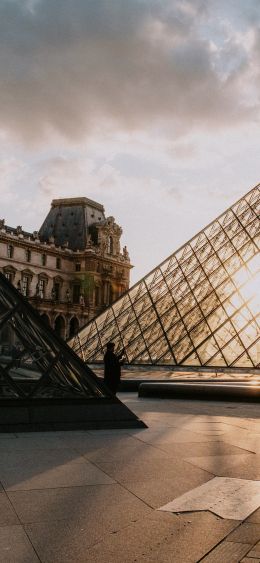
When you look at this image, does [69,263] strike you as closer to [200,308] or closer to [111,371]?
[200,308]

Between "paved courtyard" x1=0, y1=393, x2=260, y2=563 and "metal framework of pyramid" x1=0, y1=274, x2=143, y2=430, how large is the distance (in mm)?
437

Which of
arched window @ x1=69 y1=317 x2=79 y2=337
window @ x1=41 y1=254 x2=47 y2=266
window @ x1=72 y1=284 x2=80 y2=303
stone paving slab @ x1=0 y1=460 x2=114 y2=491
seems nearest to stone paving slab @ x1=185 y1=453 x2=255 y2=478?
stone paving slab @ x1=0 y1=460 x2=114 y2=491

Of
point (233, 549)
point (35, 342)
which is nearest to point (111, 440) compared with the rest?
point (35, 342)

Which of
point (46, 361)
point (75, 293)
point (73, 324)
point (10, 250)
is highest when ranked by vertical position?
point (10, 250)

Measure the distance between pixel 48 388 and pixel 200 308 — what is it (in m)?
14.2

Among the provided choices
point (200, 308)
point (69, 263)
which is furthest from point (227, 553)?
point (69, 263)

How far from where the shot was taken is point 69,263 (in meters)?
77.2

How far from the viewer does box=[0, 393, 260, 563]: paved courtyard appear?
324cm

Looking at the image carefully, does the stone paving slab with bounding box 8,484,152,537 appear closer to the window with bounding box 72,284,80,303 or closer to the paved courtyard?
the paved courtyard

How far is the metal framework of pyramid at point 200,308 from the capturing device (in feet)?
65.6

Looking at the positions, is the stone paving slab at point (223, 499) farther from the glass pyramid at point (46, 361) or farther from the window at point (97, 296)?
the window at point (97, 296)

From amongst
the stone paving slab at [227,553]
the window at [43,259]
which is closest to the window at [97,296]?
the window at [43,259]

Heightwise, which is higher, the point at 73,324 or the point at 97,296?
the point at 97,296

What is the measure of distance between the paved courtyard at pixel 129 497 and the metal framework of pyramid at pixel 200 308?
12.8 meters
